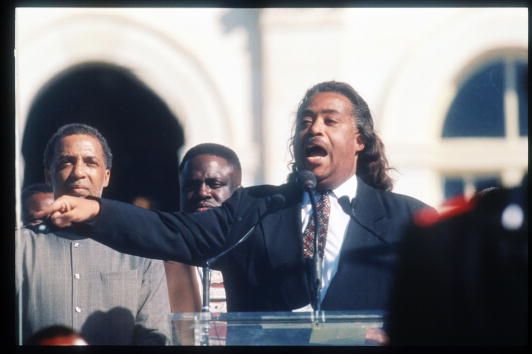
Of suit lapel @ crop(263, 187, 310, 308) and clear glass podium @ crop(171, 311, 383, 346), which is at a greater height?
suit lapel @ crop(263, 187, 310, 308)

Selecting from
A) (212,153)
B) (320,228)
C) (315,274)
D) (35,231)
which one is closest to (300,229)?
(320,228)

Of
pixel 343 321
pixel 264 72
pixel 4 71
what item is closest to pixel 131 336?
pixel 343 321

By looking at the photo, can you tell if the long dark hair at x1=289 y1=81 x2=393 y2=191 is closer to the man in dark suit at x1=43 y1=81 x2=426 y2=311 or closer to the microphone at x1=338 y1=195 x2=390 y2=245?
the man in dark suit at x1=43 y1=81 x2=426 y2=311

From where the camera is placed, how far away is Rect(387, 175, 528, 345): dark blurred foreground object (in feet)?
7.98

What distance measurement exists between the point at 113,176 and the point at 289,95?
1621 millimetres

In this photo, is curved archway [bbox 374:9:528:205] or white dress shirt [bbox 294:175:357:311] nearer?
white dress shirt [bbox 294:175:357:311]

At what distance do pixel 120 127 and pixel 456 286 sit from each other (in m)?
2.46

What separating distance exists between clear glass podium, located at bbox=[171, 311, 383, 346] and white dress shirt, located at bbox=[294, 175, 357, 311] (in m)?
0.24

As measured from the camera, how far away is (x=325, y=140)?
4051mm

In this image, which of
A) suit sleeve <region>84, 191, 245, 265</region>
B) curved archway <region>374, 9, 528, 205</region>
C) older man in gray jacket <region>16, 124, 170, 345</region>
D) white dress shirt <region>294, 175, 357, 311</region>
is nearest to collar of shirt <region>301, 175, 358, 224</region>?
white dress shirt <region>294, 175, 357, 311</region>

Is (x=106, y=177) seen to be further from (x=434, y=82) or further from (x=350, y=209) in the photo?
(x=434, y=82)

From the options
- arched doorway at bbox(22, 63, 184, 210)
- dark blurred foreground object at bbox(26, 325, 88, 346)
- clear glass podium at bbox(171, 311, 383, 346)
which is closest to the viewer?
dark blurred foreground object at bbox(26, 325, 88, 346)

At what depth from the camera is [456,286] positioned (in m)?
2.50

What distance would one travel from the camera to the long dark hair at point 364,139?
418 cm
